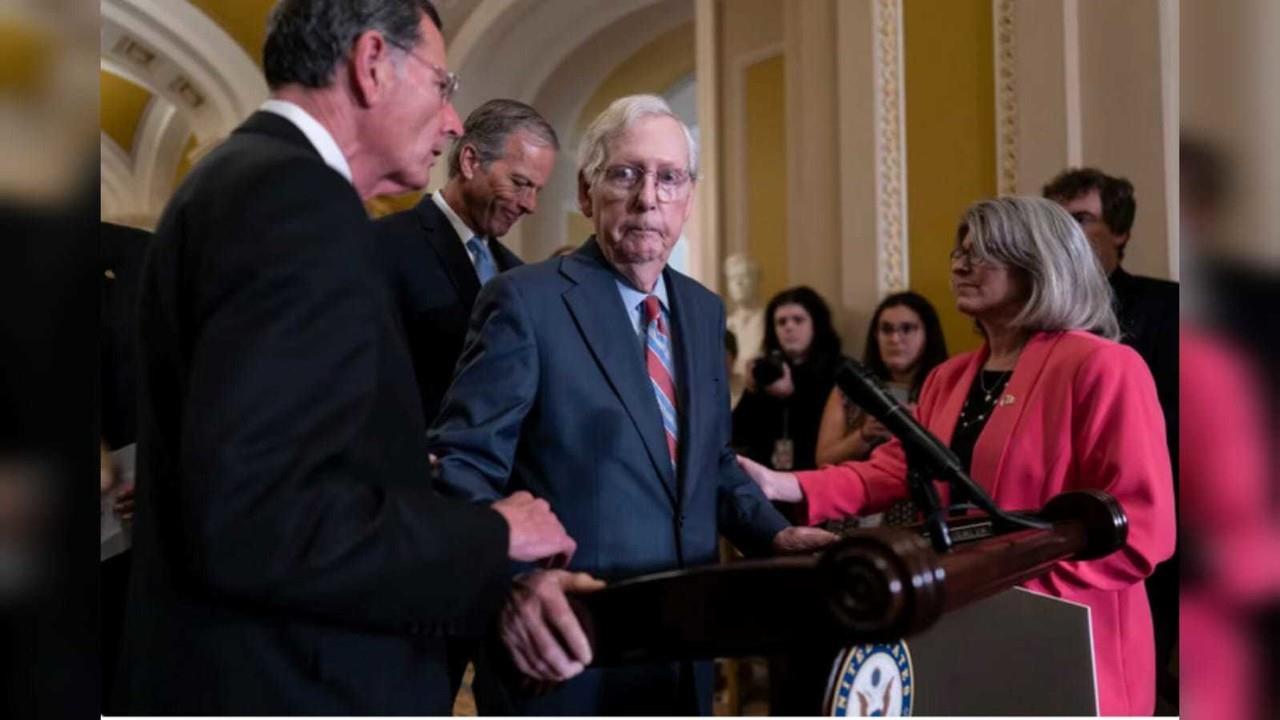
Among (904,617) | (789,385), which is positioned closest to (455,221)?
(904,617)

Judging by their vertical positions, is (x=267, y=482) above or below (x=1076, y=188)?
below

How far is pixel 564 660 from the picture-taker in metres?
1.13

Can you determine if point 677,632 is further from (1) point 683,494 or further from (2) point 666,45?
(2) point 666,45

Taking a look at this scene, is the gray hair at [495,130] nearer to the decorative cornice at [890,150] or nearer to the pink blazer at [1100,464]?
the pink blazer at [1100,464]

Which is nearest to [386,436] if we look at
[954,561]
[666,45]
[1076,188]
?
[954,561]

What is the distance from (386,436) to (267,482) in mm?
162

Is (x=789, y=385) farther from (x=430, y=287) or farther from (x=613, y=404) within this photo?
(x=613, y=404)

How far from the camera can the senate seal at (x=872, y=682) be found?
127cm

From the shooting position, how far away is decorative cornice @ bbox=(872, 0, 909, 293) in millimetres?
5156

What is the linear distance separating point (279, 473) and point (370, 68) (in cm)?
44

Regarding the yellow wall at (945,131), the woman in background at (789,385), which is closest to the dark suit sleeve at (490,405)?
the woman in background at (789,385)

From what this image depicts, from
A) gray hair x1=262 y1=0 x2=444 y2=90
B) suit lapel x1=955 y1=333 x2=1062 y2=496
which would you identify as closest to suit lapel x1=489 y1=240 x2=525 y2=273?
suit lapel x1=955 y1=333 x2=1062 y2=496

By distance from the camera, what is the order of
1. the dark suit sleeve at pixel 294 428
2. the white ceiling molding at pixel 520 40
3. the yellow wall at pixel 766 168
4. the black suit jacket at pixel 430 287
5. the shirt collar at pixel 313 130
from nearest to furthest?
the dark suit sleeve at pixel 294 428
the shirt collar at pixel 313 130
the black suit jacket at pixel 430 287
the yellow wall at pixel 766 168
the white ceiling molding at pixel 520 40

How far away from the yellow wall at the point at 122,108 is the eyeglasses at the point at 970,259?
1372 centimetres
